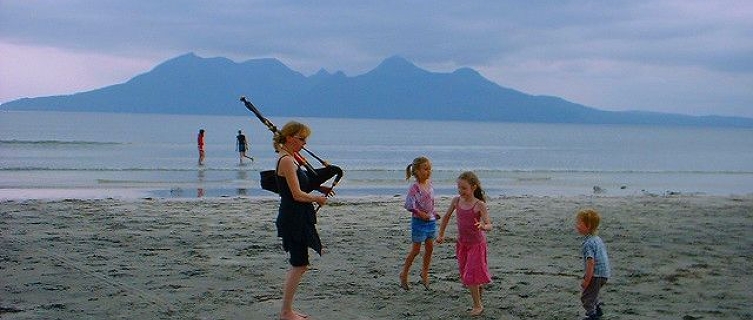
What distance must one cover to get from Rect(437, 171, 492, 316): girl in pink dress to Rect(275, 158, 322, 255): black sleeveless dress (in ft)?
4.65

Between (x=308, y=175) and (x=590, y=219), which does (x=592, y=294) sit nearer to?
(x=590, y=219)

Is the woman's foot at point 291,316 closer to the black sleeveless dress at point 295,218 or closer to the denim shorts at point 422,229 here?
the black sleeveless dress at point 295,218

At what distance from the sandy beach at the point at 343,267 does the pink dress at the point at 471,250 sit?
367mm

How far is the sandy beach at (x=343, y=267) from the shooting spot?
266 inches

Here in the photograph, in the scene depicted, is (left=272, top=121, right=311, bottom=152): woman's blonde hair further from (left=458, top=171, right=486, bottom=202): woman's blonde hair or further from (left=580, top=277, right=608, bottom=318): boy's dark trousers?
(left=580, top=277, right=608, bottom=318): boy's dark trousers

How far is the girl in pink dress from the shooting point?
6.47 meters

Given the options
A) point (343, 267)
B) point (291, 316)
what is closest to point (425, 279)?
point (343, 267)

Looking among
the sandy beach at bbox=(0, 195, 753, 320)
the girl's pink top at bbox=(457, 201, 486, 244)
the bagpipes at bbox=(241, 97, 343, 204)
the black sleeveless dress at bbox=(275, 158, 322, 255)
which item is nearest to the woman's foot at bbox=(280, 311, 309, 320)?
the sandy beach at bbox=(0, 195, 753, 320)

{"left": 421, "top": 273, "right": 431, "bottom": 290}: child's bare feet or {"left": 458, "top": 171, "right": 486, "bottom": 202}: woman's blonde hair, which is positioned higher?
{"left": 458, "top": 171, "right": 486, "bottom": 202}: woman's blonde hair

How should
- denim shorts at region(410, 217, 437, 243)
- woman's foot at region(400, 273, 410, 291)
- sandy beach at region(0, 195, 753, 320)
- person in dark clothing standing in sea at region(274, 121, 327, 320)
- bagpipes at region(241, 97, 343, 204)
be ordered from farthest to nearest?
1. woman's foot at region(400, 273, 410, 291)
2. denim shorts at region(410, 217, 437, 243)
3. sandy beach at region(0, 195, 753, 320)
4. bagpipes at region(241, 97, 343, 204)
5. person in dark clothing standing in sea at region(274, 121, 327, 320)

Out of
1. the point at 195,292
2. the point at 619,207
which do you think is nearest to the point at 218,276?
the point at 195,292

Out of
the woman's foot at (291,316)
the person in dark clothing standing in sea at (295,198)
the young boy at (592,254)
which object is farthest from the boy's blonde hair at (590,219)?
the woman's foot at (291,316)

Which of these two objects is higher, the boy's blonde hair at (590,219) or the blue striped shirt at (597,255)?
the boy's blonde hair at (590,219)

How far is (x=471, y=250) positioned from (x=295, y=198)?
5.99ft
